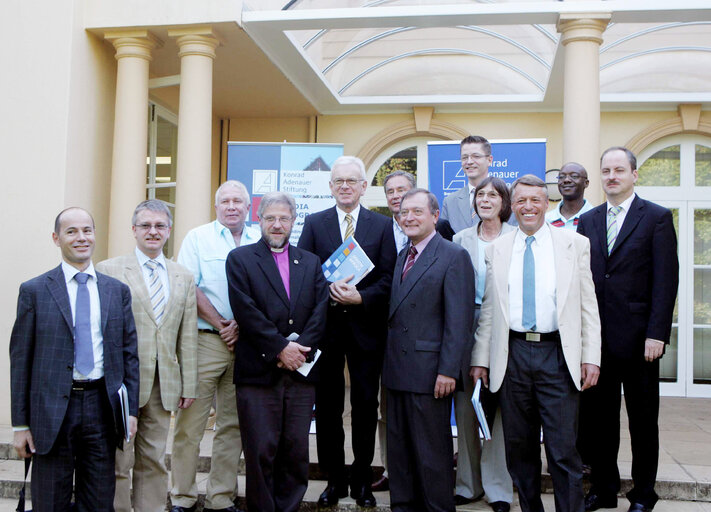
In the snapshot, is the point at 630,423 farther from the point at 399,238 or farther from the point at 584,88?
the point at 584,88

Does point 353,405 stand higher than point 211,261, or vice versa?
point 211,261

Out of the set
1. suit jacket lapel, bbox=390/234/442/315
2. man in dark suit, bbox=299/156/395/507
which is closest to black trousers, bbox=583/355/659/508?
suit jacket lapel, bbox=390/234/442/315

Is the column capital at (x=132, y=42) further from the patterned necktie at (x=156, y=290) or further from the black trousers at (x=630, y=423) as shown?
the black trousers at (x=630, y=423)

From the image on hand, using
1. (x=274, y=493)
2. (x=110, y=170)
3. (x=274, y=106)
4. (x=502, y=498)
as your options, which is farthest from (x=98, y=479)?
(x=274, y=106)

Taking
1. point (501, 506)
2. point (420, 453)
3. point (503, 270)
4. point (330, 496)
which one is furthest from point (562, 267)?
point (330, 496)

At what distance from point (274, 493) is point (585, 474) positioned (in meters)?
1.98

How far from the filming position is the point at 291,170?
258 inches

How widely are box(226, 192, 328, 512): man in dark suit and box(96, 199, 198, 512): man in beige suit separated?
0.35 metres

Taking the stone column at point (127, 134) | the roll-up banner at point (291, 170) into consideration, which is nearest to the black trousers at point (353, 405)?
the roll-up banner at point (291, 170)

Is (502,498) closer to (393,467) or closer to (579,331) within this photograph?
(393,467)

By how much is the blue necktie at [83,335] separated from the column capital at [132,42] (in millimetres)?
3483

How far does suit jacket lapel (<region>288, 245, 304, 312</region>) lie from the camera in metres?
3.73

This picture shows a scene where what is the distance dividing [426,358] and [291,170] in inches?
134

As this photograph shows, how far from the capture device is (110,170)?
251 inches
